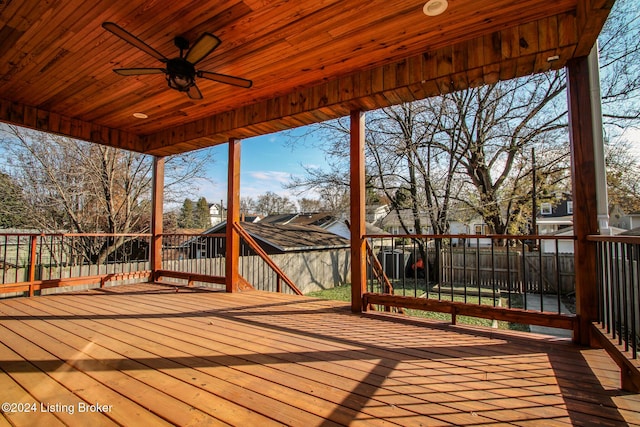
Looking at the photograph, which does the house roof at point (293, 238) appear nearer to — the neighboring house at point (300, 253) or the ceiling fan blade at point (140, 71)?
the neighboring house at point (300, 253)


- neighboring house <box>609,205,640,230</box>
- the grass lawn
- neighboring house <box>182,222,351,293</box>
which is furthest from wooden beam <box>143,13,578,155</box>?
neighboring house <box>182,222,351,293</box>

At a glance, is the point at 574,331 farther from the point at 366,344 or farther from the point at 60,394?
the point at 60,394

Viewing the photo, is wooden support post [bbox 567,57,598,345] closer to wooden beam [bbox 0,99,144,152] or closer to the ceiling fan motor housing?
the ceiling fan motor housing

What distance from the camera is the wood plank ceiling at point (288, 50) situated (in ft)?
7.57

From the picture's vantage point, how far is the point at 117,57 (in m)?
2.96

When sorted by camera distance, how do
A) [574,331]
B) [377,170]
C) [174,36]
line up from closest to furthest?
[574,331], [174,36], [377,170]

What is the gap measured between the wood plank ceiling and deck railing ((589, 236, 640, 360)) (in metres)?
1.46

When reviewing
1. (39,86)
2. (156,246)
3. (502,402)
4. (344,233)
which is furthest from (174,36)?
(344,233)

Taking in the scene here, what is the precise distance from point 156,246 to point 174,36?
4044mm

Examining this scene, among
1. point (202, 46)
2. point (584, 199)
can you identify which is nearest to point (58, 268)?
point (202, 46)

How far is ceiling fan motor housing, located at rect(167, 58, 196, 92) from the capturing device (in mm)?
2645

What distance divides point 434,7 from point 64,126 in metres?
4.98

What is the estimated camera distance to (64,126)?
14.6 ft

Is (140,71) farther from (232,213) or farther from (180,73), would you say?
(232,213)
